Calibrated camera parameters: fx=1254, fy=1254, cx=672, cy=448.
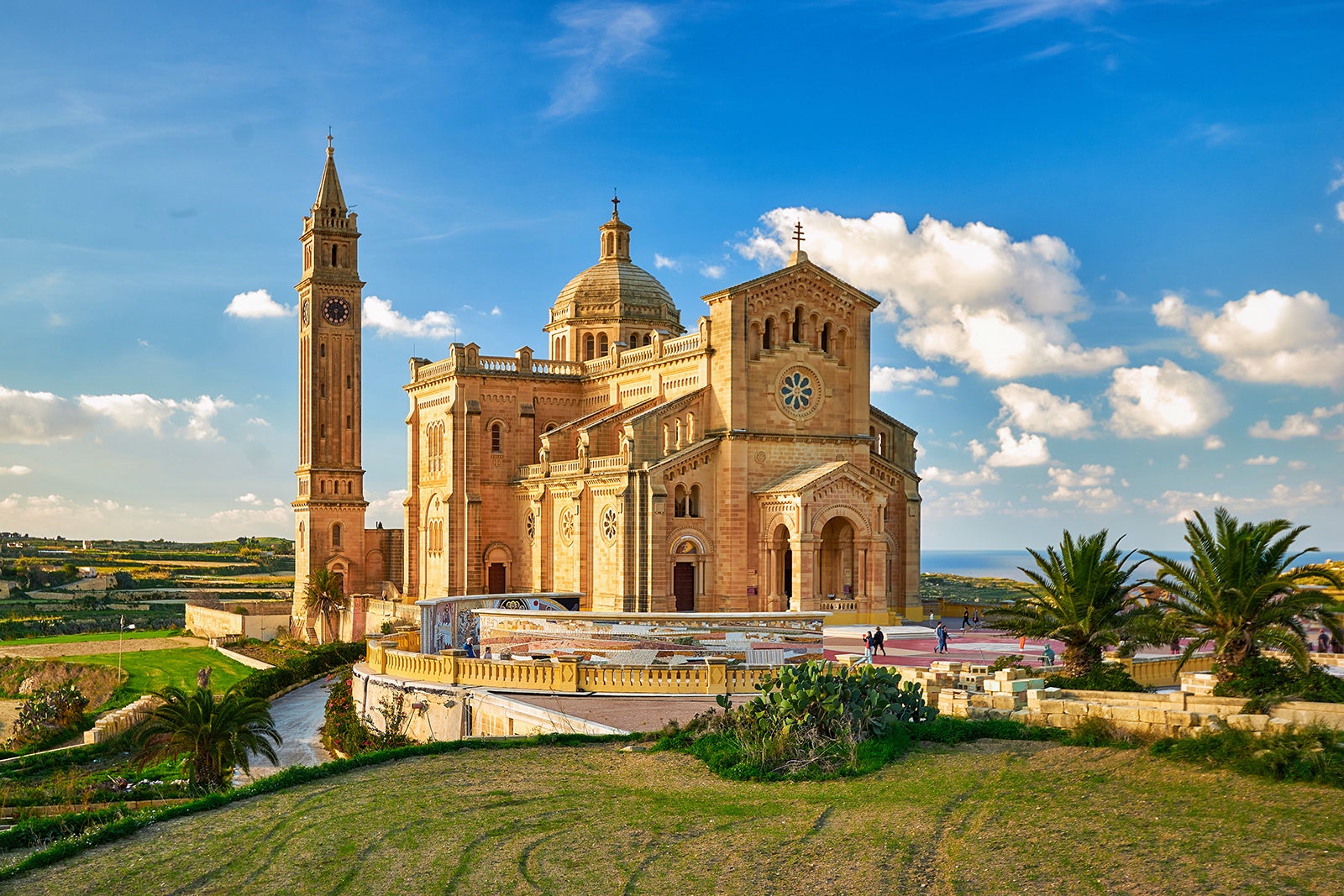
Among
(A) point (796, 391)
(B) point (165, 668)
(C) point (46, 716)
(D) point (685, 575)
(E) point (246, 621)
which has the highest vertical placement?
(A) point (796, 391)

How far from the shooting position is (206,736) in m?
24.8

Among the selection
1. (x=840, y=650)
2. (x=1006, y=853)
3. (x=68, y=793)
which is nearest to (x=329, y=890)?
(x=1006, y=853)

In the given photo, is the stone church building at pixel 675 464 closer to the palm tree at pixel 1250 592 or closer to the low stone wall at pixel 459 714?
the low stone wall at pixel 459 714

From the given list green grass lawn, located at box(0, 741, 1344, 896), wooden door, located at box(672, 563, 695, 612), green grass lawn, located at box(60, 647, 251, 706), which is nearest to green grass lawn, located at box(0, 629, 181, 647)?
green grass lawn, located at box(60, 647, 251, 706)

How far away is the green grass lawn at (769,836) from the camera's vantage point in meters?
14.2

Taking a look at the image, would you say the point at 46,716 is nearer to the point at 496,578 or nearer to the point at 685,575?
the point at 496,578

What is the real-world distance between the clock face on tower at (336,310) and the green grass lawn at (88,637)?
20.8m

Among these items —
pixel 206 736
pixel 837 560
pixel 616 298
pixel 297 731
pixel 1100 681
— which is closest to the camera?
pixel 206 736

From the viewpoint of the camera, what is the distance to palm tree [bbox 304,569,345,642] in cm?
6306

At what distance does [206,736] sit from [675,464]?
75.3ft

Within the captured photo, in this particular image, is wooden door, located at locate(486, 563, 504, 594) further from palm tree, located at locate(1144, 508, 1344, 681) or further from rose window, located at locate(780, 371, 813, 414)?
palm tree, located at locate(1144, 508, 1344, 681)

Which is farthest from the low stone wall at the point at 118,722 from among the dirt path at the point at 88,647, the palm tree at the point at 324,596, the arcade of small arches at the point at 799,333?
the arcade of small arches at the point at 799,333

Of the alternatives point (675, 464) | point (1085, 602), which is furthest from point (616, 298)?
point (1085, 602)

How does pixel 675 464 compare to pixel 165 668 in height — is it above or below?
above
